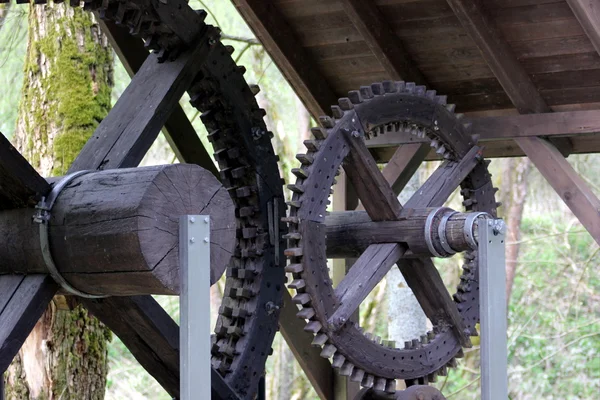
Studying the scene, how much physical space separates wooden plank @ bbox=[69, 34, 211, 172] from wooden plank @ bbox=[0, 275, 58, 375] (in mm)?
656

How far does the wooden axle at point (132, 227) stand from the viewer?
2822 mm

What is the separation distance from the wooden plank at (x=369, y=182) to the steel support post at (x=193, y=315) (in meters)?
1.73

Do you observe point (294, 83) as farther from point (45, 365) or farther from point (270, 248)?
point (45, 365)

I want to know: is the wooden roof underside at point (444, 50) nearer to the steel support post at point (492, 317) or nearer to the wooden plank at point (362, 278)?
the wooden plank at point (362, 278)

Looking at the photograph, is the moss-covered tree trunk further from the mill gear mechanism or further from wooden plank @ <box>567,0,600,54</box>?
wooden plank @ <box>567,0,600,54</box>

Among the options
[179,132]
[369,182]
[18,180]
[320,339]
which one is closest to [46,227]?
[18,180]

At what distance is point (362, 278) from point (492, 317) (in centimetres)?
101

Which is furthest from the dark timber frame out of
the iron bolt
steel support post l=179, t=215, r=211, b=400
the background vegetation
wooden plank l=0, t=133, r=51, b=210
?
the background vegetation

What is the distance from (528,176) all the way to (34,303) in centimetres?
1232

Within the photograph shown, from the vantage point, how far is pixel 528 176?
14695mm

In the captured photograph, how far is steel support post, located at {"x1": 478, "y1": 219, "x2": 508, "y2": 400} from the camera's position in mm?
3331

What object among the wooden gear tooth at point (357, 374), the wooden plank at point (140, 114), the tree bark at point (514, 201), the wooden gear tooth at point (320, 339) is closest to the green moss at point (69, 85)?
the wooden plank at point (140, 114)

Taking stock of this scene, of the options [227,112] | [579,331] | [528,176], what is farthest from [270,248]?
[528,176]

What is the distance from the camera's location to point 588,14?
4316 mm
